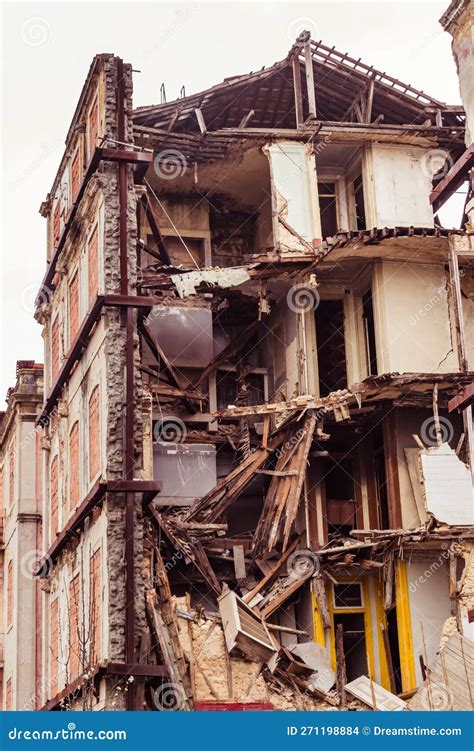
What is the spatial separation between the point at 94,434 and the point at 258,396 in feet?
28.4

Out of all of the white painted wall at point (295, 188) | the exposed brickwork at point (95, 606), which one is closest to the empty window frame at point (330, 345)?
the white painted wall at point (295, 188)

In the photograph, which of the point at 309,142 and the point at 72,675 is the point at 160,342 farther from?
the point at 72,675

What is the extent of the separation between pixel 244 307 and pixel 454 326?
5.99m

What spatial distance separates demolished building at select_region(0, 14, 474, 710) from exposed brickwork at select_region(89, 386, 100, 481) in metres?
0.13

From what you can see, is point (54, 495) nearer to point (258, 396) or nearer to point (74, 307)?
point (74, 307)

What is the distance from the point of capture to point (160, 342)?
3688 centimetres

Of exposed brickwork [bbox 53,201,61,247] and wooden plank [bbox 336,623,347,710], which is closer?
wooden plank [bbox 336,623,347,710]

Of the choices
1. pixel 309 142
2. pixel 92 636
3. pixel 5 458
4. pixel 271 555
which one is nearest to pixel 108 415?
pixel 92 636

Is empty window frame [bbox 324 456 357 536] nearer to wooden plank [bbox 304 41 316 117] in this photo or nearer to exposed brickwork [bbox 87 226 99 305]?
exposed brickwork [bbox 87 226 99 305]

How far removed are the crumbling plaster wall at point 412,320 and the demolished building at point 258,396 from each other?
0.19 feet

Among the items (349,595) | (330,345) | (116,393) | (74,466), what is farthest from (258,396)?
(116,393)

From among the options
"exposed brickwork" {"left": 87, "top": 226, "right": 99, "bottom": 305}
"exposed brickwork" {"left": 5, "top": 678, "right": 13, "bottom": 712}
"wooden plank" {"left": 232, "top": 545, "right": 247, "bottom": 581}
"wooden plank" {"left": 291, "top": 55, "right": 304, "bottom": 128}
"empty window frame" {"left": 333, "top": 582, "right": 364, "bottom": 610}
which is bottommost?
"exposed brickwork" {"left": 5, "top": 678, "right": 13, "bottom": 712}

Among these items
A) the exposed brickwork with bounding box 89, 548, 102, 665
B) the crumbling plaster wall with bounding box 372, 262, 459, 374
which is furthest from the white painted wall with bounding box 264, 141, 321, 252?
the exposed brickwork with bounding box 89, 548, 102, 665

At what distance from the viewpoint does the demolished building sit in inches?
1126
